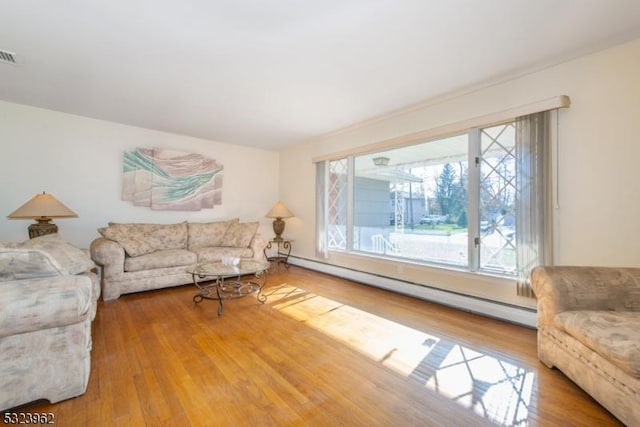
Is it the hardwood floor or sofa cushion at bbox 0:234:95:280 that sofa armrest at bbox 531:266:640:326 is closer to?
the hardwood floor

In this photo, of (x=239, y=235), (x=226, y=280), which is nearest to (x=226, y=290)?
(x=226, y=280)

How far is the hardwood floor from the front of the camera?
4.75 ft

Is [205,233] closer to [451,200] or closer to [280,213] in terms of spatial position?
[280,213]

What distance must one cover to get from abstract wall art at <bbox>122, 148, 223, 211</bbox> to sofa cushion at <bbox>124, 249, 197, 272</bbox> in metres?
1.00

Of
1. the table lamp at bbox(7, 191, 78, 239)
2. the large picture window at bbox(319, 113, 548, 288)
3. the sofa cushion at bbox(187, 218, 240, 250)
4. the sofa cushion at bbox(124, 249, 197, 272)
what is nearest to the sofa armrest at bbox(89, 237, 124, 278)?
the sofa cushion at bbox(124, 249, 197, 272)

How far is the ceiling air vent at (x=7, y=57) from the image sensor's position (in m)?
2.33

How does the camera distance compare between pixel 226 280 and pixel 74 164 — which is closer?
pixel 74 164

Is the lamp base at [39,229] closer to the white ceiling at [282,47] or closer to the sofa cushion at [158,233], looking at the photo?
the sofa cushion at [158,233]

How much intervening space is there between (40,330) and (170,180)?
342 centimetres

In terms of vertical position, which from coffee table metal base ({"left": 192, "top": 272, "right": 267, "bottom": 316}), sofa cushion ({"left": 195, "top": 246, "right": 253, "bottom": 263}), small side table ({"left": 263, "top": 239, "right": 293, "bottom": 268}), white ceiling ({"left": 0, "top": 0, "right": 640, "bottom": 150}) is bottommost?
coffee table metal base ({"left": 192, "top": 272, "right": 267, "bottom": 316})

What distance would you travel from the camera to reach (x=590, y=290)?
1795 millimetres

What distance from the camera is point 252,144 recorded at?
535 cm

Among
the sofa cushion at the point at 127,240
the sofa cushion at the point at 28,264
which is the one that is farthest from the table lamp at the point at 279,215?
the sofa cushion at the point at 28,264

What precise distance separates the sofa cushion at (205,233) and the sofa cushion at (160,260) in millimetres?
396
